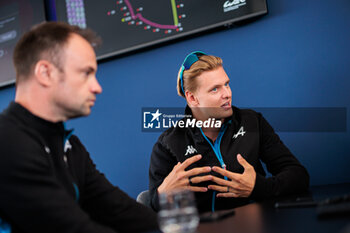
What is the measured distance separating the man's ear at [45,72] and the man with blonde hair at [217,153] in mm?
668

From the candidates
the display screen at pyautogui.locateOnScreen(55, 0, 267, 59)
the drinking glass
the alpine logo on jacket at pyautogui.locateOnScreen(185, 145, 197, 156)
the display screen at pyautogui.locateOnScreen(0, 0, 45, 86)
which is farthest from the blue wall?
the drinking glass

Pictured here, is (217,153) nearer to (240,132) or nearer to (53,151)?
(240,132)

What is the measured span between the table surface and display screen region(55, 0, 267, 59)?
1.20 metres

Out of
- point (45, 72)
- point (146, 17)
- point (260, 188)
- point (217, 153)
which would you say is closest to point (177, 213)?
point (45, 72)

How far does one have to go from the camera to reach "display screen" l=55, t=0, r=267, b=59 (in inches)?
76.2

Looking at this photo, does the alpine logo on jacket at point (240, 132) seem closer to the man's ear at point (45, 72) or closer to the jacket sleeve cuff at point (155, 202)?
the jacket sleeve cuff at point (155, 202)

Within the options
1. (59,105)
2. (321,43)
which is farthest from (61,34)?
(321,43)

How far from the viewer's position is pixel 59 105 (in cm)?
109

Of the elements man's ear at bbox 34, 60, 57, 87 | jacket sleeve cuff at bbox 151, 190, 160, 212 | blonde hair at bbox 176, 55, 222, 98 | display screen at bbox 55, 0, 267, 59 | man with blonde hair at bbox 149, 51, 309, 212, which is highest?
display screen at bbox 55, 0, 267, 59

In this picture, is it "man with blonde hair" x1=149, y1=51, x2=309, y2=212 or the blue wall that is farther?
the blue wall

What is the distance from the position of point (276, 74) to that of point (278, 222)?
3.83 ft

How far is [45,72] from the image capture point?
1074 mm

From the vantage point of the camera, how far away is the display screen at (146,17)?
1937mm

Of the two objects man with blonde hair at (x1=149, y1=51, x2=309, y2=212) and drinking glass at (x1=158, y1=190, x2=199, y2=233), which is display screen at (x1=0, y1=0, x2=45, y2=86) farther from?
drinking glass at (x1=158, y1=190, x2=199, y2=233)
